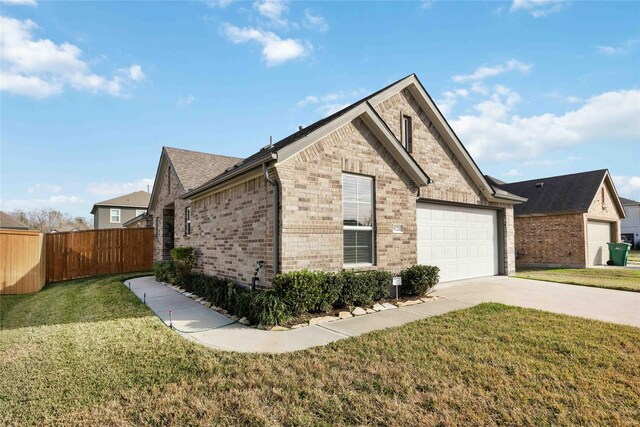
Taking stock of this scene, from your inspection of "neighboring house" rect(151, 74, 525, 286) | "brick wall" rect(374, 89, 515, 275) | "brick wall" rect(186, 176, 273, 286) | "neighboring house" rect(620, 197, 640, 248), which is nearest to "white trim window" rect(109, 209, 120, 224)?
"neighboring house" rect(151, 74, 525, 286)

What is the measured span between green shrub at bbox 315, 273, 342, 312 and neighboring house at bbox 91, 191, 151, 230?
107ft

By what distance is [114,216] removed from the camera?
111 ft

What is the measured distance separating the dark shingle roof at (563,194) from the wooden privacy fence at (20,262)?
24.4 meters

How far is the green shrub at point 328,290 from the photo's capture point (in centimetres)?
688

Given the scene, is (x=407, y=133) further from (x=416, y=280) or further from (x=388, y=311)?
(x=388, y=311)

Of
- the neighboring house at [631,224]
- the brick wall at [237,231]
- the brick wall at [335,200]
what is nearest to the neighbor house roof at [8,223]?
the brick wall at [237,231]

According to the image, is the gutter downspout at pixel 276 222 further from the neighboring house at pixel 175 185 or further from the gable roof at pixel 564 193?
the gable roof at pixel 564 193

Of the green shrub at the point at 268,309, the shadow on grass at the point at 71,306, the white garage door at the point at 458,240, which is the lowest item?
the shadow on grass at the point at 71,306

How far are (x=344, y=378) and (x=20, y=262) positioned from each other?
545 inches

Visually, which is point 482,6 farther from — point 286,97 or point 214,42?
point 214,42

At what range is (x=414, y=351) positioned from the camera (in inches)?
189

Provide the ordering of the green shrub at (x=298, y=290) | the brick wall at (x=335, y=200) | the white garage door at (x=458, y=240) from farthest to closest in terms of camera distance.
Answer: the white garage door at (x=458, y=240) < the brick wall at (x=335, y=200) < the green shrub at (x=298, y=290)

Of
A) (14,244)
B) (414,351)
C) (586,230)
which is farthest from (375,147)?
(586,230)

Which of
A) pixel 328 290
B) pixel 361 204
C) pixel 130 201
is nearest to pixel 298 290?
pixel 328 290
